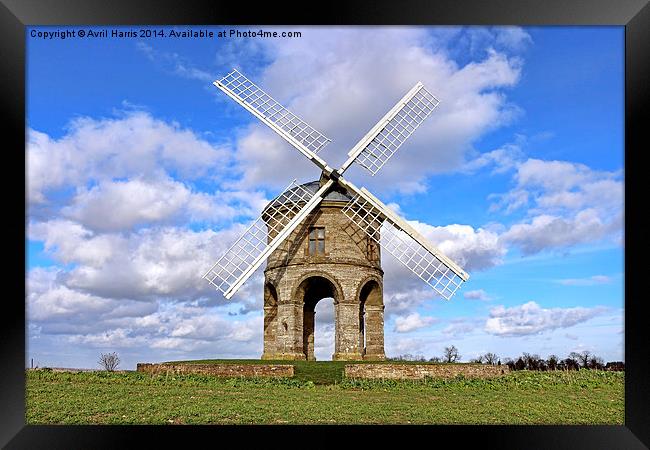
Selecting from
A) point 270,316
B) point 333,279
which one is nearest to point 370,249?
point 333,279

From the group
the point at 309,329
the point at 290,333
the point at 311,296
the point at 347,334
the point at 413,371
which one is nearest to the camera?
the point at 413,371

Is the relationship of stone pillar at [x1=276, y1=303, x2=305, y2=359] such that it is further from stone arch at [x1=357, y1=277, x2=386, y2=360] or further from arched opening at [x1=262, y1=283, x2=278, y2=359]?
stone arch at [x1=357, y1=277, x2=386, y2=360]

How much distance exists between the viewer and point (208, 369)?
21.1 m

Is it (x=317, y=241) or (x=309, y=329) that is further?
(x=309, y=329)

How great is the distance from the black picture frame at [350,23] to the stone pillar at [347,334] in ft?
45.5

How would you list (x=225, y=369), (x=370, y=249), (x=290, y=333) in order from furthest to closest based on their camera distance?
(x=370, y=249)
(x=290, y=333)
(x=225, y=369)

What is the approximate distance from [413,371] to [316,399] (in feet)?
17.4

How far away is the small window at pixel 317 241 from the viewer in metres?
25.1

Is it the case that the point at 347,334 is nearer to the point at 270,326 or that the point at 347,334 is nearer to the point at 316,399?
the point at 270,326

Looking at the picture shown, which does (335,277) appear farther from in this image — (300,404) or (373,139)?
(300,404)

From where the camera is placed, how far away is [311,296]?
1079 inches

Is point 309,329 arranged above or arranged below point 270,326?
below
